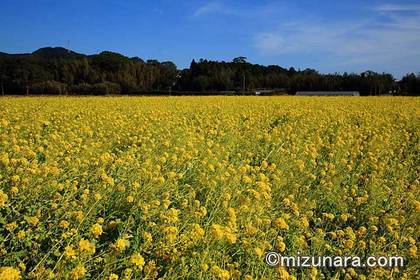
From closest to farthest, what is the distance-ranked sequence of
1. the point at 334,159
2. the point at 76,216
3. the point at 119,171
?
1. the point at 76,216
2. the point at 119,171
3. the point at 334,159

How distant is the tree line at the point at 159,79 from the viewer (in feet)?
183

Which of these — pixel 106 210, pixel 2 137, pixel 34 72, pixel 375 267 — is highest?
pixel 34 72

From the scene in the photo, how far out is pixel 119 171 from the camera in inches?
171

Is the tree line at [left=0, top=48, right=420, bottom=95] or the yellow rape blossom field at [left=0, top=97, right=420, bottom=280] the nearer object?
the yellow rape blossom field at [left=0, top=97, right=420, bottom=280]

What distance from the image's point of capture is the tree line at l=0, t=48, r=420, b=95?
55906 millimetres

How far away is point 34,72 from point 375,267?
204 feet

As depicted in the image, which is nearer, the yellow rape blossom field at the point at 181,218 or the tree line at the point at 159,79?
the yellow rape blossom field at the point at 181,218

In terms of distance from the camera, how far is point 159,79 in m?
77.9

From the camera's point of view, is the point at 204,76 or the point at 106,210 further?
the point at 204,76

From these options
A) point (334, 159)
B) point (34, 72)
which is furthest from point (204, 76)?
point (334, 159)

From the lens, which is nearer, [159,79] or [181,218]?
[181,218]

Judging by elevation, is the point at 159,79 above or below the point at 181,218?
above

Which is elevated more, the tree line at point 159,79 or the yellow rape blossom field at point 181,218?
the tree line at point 159,79

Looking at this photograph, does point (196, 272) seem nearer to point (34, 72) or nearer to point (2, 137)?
point (2, 137)
